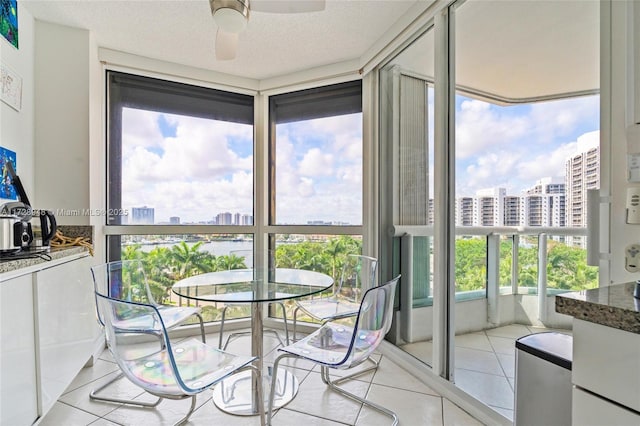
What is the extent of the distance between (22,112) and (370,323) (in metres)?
2.67

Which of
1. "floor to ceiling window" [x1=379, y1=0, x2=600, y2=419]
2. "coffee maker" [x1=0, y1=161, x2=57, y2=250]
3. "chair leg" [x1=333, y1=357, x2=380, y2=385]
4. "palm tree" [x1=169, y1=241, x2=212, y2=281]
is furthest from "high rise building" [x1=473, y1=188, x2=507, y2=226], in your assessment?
"coffee maker" [x1=0, y1=161, x2=57, y2=250]

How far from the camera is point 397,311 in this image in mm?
2553

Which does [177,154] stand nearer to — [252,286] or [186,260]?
[186,260]

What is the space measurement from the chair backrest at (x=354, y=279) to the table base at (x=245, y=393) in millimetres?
756

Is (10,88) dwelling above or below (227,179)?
above

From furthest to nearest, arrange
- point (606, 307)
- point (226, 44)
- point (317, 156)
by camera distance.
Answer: point (317, 156)
point (226, 44)
point (606, 307)

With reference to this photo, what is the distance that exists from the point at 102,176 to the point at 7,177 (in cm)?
73

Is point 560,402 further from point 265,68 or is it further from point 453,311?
point 265,68

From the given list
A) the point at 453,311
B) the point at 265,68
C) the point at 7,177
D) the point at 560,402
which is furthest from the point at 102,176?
the point at 560,402

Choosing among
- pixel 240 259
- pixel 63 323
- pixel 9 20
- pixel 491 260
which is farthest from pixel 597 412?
pixel 9 20

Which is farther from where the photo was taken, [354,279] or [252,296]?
[354,279]

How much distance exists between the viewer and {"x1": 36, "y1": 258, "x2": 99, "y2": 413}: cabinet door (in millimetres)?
1598

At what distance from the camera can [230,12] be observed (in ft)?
5.01

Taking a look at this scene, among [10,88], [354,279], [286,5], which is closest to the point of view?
[286,5]
